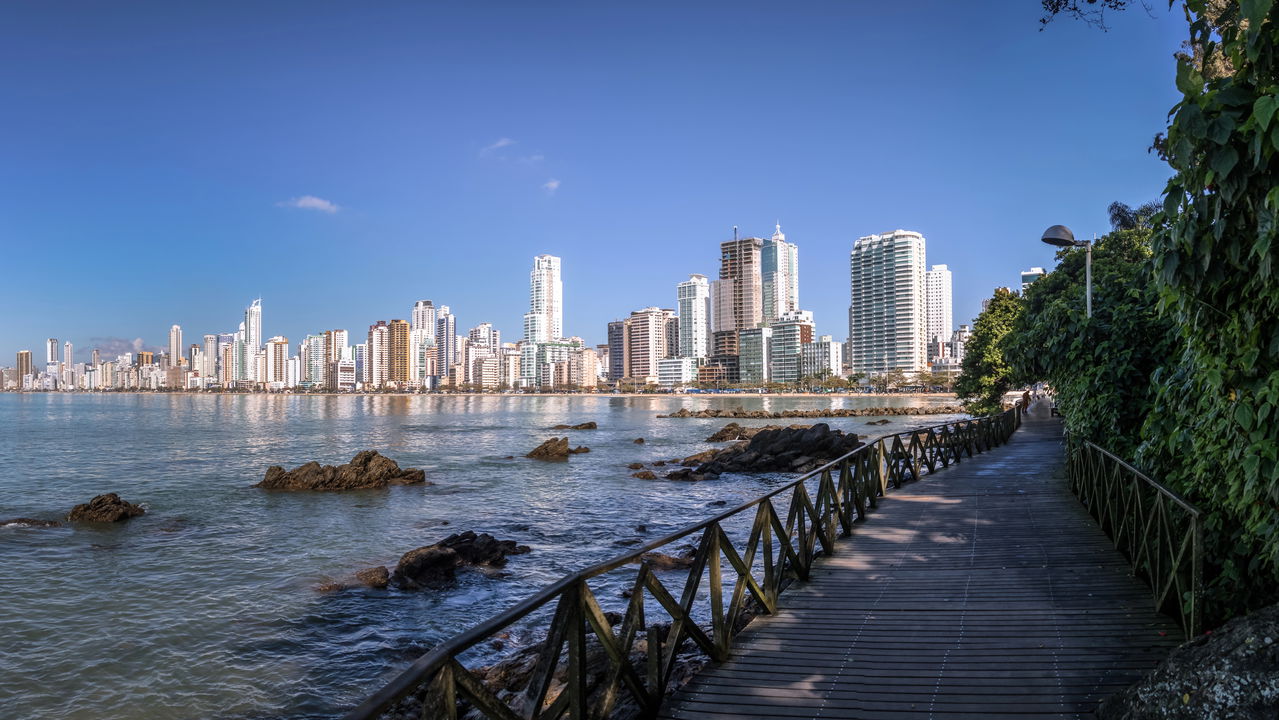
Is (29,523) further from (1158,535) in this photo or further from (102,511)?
(1158,535)

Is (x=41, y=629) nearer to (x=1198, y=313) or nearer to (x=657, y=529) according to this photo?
(x=657, y=529)

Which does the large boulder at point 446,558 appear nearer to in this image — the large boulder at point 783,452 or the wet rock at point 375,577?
the wet rock at point 375,577

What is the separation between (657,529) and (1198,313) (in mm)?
16648

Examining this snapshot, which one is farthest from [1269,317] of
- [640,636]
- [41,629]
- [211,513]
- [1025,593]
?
[211,513]

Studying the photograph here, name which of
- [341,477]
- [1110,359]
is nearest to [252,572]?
[341,477]

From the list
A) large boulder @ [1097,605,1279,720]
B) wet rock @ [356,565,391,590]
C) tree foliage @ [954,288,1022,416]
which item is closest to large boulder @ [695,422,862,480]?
tree foliage @ [954,288,1022,416]

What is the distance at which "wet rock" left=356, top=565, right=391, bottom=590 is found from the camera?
1428cm

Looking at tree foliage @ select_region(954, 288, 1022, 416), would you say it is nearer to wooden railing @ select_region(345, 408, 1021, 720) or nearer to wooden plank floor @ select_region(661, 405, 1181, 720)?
wooden railing @ select_region(345, 408, 1021, 720)

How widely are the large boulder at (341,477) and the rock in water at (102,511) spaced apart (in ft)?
20.6

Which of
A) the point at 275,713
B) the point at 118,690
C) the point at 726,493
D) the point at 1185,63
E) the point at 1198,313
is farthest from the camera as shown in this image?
the point at 726,493

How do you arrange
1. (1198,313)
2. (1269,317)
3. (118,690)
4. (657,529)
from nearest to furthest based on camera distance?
(1269,317), (1198,313), (118,690), (657,529)

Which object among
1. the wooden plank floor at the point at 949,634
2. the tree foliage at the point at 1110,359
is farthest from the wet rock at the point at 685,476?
the wooden plank floor at the point at 949,634

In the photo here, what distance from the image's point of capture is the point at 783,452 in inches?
1416

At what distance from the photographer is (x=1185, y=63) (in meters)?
3.74
